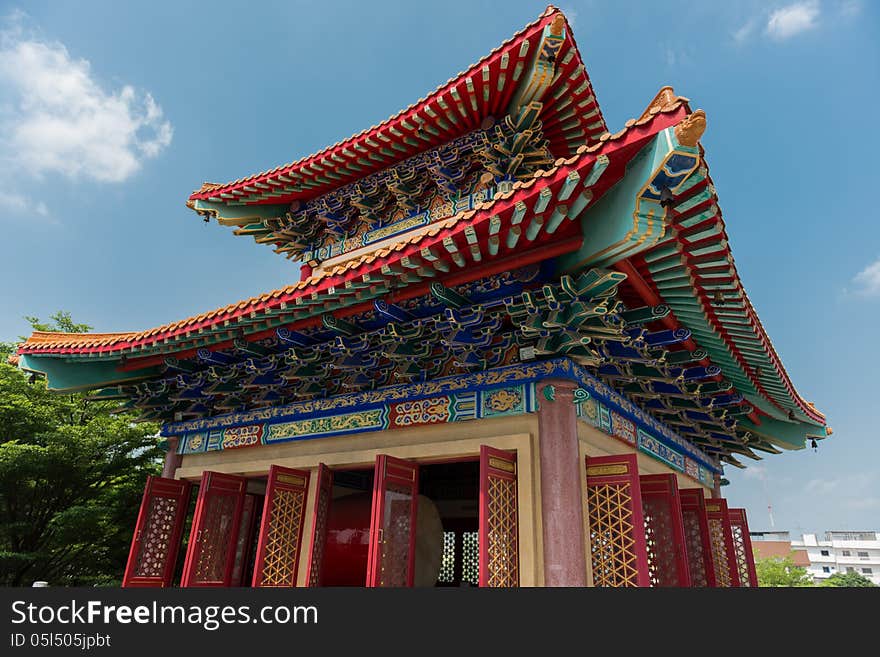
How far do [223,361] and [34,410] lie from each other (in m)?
8.42

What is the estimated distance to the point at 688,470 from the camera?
9172mm

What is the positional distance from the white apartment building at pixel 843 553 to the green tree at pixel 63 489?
86.1 metres

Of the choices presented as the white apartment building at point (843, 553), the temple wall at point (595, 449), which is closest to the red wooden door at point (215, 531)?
the temple wall at point (595, 449)

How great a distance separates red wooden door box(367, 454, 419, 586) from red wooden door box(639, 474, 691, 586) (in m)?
2.74

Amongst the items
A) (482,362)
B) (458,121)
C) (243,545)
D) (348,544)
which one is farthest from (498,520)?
(458,121)

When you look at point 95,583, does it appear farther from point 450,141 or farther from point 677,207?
point 677,207

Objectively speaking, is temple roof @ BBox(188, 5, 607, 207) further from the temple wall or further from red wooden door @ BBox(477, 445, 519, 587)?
red wooden door @ BBox(477, 445, 519, 587)

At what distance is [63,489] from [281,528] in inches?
345

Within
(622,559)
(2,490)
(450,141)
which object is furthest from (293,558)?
(2,490)

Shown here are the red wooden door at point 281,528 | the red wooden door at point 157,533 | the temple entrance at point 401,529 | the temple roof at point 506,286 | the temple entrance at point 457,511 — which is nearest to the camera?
the temple roof at point 506,286

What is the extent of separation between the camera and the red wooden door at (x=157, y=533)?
24.5ft

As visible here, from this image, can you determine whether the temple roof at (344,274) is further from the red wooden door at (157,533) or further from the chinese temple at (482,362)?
the red wooden door at (157,533)

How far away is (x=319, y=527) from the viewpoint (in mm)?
6574

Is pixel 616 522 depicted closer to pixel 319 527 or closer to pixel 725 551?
pixel 319 527
